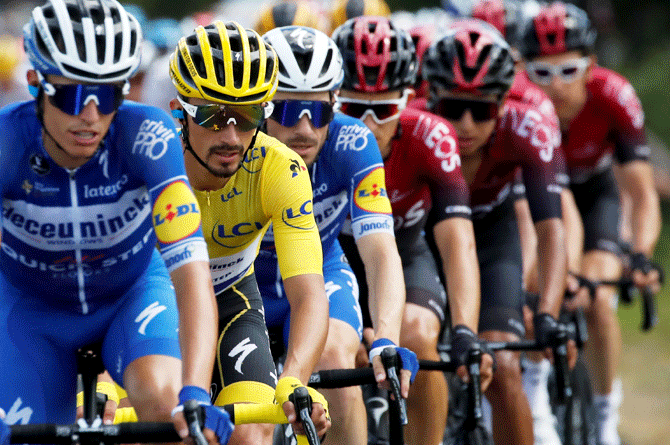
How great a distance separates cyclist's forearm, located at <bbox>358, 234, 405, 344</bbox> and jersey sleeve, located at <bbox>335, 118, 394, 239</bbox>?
0.07 metres

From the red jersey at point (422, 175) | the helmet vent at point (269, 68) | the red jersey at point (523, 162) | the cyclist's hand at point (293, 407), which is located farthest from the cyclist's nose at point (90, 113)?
the red jersey at point (523, 162)

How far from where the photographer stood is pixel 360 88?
6199 millimetres

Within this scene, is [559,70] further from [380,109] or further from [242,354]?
[242,354]

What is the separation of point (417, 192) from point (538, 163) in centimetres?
98

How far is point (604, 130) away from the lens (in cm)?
933

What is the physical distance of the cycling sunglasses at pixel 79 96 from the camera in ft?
13.8

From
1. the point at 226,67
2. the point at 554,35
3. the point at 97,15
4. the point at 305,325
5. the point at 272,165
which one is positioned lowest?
the point at 305,325

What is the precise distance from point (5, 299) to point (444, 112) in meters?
3.14

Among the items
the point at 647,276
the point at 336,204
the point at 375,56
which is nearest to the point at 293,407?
the point at 336,204

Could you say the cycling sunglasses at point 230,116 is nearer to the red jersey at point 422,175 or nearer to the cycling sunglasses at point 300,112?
the cycling sunglasses at point 300,112

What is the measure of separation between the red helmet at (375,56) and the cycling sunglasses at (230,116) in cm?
175

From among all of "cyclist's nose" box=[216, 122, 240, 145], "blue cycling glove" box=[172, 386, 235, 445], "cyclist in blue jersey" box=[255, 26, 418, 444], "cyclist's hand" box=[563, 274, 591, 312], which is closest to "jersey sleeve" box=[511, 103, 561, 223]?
"cyclist's hand" box=[563, 274, 591, 312]

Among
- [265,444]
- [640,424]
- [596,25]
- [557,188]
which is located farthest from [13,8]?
[265,444]

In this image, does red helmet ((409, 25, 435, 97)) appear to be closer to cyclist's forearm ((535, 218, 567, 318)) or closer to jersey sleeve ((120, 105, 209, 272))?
cyclist's forearm ((535, 218, 567, 318))
